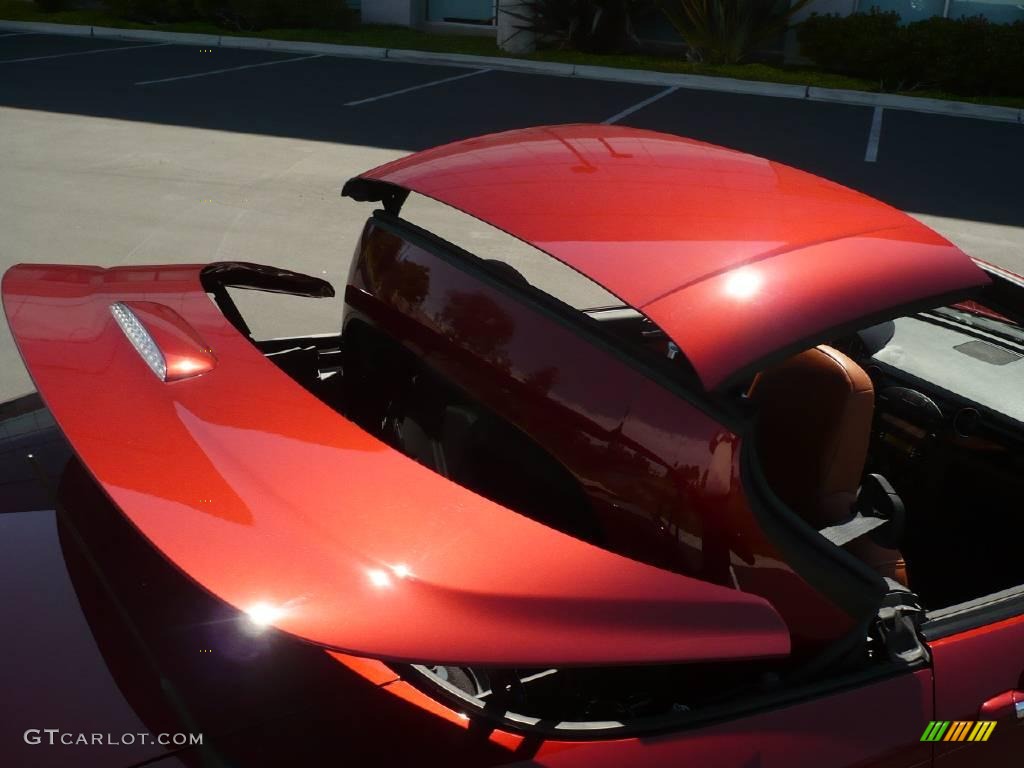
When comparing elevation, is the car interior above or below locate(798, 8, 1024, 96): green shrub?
below

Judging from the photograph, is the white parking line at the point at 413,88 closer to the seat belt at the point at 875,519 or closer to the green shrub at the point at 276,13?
the green shrub at the point at 276,13

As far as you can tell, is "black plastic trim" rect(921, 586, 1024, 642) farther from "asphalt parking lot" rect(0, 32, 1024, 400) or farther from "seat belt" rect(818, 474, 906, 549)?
"asphalt parking lot" rect(0, 32, 1024, 400)

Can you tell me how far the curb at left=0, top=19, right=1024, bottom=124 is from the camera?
Result: 47.2 ft

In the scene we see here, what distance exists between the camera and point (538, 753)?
1.60 meters

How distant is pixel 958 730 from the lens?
2.04m

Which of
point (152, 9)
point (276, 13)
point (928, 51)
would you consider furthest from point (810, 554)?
point (152, 9)

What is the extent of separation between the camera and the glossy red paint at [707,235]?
1804mm

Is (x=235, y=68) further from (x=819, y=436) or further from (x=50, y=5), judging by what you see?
(x=819, y=436)

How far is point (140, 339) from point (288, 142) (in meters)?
8.83

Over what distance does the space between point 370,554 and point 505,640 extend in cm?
24

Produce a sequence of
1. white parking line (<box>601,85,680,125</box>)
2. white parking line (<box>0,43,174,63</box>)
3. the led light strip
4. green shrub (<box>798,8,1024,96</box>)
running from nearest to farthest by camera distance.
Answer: the led light strip, white parking line (<box>601,85,680,125</box>), white parking line (<box>0,43,174,63</box>), green shrub (<box>798,8,1024,96</box>)

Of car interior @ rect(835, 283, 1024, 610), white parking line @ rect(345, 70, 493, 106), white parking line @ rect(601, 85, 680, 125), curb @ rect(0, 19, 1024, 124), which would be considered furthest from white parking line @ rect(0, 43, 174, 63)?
car interior @ rect(835, 283, 1024, 610)

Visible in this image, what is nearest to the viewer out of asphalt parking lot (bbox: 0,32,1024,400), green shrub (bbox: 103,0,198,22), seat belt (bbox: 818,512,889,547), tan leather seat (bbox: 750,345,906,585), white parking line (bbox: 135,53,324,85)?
seat belt (bbox: 818,512,889,547)

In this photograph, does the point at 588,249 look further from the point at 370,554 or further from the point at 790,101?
the point at 790,101
